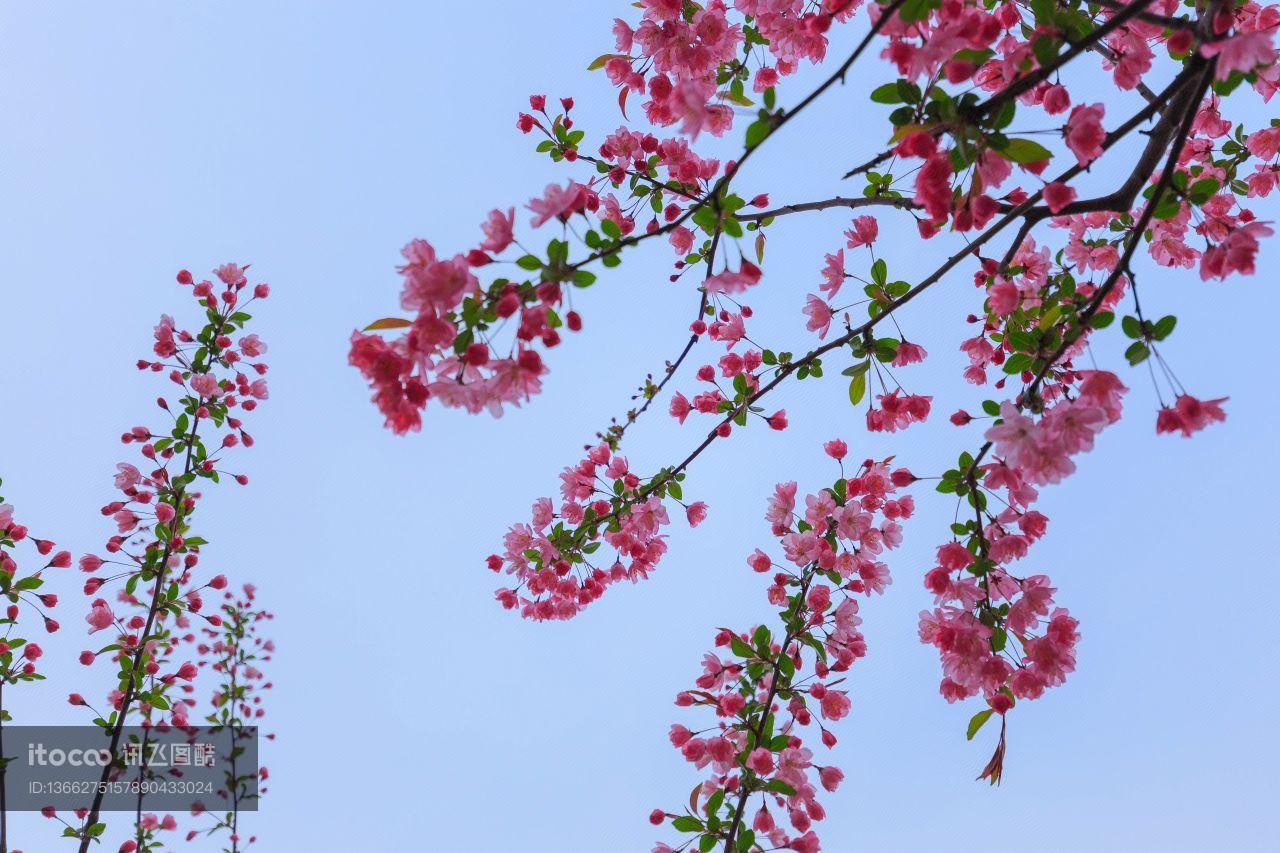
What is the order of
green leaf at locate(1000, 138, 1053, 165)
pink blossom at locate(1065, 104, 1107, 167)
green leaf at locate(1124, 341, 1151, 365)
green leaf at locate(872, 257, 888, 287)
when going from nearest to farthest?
green leaf at locate(1000, 138, 1053, 165) < pink blossom at locate(1065, 104, 1107, 167) < green leaf at locate(1124, 341, 1151, 365) < green leaf at locate(872, 257, 888, 287)

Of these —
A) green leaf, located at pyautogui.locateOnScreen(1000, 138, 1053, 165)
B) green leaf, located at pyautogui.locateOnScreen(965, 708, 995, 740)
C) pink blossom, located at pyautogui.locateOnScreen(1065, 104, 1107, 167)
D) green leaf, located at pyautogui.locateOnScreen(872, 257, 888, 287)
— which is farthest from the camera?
green leaf, located at pyautogui.locateOnScreen(872, 257, 888, 287)

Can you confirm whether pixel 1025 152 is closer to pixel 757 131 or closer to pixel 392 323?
pixel 757 131

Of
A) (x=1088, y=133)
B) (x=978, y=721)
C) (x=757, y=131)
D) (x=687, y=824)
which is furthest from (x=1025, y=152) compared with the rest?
(x=687, y=824)

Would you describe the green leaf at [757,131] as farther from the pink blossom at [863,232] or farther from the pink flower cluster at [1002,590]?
the pink blossom at [863,232]

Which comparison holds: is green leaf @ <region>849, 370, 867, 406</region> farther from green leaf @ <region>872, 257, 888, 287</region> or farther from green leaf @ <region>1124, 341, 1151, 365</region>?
green leaf @ <region>1124, 341, 1151, 365</region>

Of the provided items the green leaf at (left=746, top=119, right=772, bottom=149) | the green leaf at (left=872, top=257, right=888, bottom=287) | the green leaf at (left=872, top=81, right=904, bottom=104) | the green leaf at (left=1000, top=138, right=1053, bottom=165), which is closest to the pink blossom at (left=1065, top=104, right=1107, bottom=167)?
the green leaf at (left=1000, top=138, right=1053, bottom=165)

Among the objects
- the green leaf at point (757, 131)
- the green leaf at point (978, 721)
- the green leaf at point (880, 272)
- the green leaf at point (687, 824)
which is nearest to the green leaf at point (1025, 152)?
the green leaf at point (757, 131)

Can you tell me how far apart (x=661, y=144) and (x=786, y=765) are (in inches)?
104

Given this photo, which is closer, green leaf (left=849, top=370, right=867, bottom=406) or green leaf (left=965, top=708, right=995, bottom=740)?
green leaf (left=965, top=708, right=995, bottom=740)

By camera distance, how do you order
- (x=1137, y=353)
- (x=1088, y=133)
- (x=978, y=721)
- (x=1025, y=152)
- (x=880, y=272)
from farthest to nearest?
(x=880, y=272) < (x=978, y=721) < (x=1137, y=353) < (x=1088, y=133) < (x=1025, y=152)

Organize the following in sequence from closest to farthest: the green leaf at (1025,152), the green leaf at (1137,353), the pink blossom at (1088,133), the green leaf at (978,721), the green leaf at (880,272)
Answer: the green leaf at (1025,152)
the pink blossom at (1088,133)
the green leaf at (1137,353)
the green leaf at (978,721)
the green leaf at (880,272)

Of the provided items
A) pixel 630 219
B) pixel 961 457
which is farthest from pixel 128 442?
pixel 961 457

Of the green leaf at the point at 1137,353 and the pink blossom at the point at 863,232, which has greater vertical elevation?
the pink blossom at the point at 863,232

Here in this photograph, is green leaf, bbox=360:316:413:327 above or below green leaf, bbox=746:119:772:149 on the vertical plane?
below
